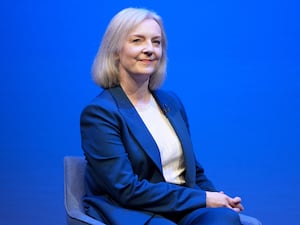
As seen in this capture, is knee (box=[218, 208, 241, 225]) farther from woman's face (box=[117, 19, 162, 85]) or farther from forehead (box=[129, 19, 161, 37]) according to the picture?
forehead (box=[129, 19, 161, 37])

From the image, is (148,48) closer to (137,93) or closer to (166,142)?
(137,93)

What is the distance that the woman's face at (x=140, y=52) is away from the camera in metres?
2.10

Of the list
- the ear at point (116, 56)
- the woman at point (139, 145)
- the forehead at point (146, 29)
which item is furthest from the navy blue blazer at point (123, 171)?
the forehead at point (146, 29)

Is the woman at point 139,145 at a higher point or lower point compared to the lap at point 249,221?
higher

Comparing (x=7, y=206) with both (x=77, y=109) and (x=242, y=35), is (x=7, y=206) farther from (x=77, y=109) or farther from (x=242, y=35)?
(x=242, y=35)

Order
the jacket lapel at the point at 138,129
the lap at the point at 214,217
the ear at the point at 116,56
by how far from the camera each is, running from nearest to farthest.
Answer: the lap at the point at 214,217, the jacket lapel at the point at 138,129, the ear at the point at 116,56

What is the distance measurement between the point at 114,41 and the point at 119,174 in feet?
1.64

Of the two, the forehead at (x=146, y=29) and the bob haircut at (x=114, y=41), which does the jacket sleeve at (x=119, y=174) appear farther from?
the forehead at (x=146, y=29)

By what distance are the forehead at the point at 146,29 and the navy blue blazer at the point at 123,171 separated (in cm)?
23

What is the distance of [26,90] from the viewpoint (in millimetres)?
2742

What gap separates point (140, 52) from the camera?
2102mm

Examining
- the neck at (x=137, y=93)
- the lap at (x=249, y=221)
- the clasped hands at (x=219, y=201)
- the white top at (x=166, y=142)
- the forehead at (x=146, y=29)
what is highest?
the forehead at (x=146, y=29)

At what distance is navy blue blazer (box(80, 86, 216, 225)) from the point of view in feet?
6.36

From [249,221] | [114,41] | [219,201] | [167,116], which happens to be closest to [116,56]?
[114,41]
